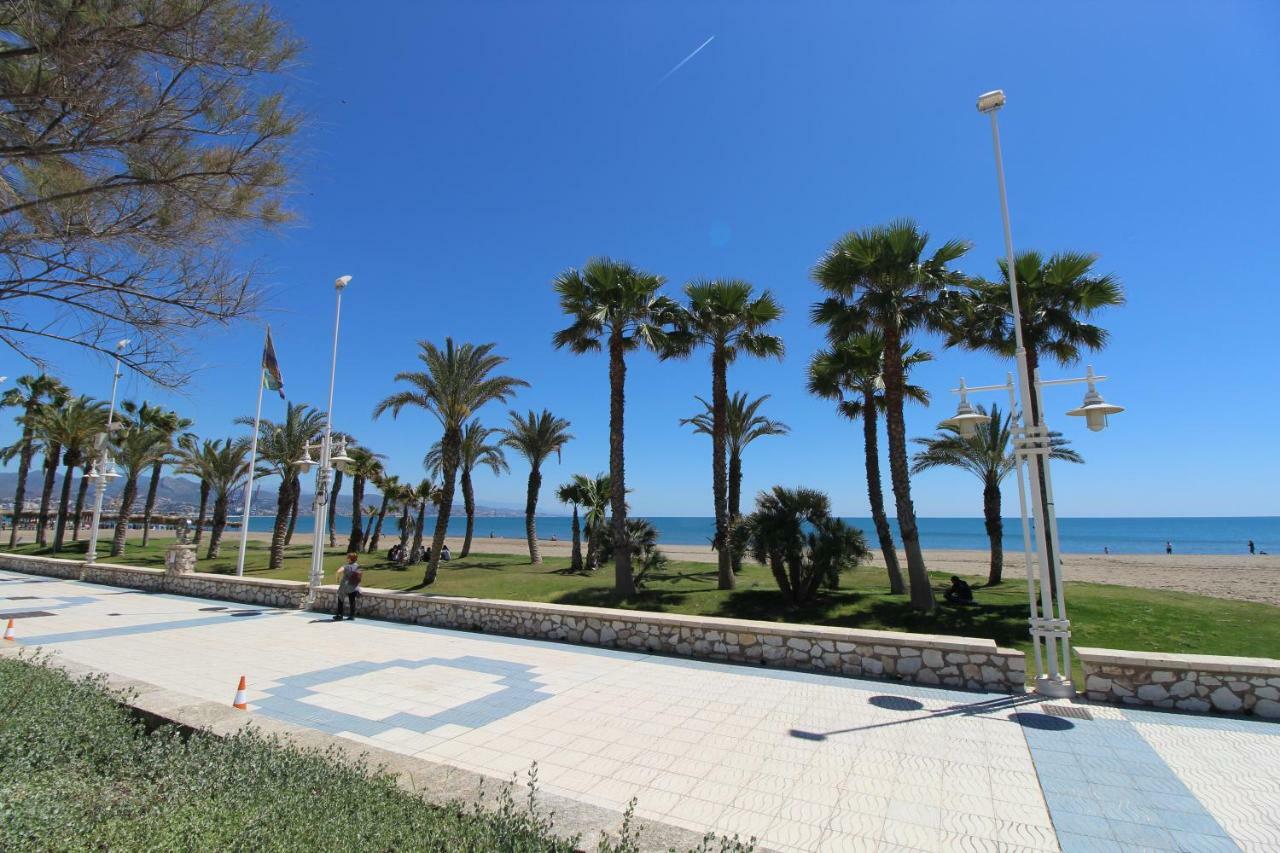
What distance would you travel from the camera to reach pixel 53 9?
469 centimetres

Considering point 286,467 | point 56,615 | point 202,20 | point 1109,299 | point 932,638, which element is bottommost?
point 56,615

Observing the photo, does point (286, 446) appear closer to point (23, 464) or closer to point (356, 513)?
point (356, 513)

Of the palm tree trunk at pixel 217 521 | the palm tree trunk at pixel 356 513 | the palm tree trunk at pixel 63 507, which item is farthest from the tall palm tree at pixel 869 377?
the palm tree trunk at pixel 63 507

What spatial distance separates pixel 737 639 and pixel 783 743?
3441mm

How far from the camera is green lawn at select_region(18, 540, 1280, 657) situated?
1143 cm

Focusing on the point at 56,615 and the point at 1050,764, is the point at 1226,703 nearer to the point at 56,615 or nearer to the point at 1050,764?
the point at 1050,764

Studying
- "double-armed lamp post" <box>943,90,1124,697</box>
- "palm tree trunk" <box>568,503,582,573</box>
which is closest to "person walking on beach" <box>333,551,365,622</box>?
"palm tree trunk" <box>568,503,582,573</box>

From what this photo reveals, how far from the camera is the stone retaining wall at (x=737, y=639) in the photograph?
7789mm

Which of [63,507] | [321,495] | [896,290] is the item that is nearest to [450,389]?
[321,495]

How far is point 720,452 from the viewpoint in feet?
65.3

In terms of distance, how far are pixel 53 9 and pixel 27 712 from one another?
18.8 feet

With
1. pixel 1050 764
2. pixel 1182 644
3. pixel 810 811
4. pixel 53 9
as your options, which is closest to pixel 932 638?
pixel 1050 764

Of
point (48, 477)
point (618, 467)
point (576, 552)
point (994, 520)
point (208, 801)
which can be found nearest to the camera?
point (208, 801)

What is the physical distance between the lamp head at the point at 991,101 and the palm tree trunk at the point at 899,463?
24.4 feet
